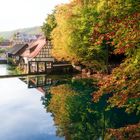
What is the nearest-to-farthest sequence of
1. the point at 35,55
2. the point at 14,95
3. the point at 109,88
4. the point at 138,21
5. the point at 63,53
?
the point at 138,21 < the point at 109,88 < the point at 14,95 < the point at 63,53 < the point at 35,55

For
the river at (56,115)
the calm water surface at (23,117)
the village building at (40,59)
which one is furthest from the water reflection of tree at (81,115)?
the village building at (40,59)

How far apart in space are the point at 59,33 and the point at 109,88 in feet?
141

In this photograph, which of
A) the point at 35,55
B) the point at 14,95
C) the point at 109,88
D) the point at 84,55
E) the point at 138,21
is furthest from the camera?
the point at 35,55

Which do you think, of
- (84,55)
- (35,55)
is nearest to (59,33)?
(84,55)

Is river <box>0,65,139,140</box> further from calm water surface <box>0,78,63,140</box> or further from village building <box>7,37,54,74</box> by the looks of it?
village building <box>7,37,54,74</box>

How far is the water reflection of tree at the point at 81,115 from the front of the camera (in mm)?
21688

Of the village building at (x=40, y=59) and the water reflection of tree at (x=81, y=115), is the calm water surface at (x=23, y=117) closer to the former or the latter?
the water reflection of tree at (x=81, y=115)

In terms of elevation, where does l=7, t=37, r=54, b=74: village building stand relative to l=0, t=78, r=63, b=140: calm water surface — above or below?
above

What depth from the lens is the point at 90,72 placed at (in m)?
49.7

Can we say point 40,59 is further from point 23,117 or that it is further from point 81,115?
point 81,115

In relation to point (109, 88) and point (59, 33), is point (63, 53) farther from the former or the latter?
point (109, 88)

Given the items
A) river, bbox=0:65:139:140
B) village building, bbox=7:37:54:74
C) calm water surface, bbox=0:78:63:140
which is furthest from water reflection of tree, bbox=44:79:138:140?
village building, bbox=7:37:54:74

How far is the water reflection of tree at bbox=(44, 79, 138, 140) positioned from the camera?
854 inches

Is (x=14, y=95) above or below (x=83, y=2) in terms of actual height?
below
